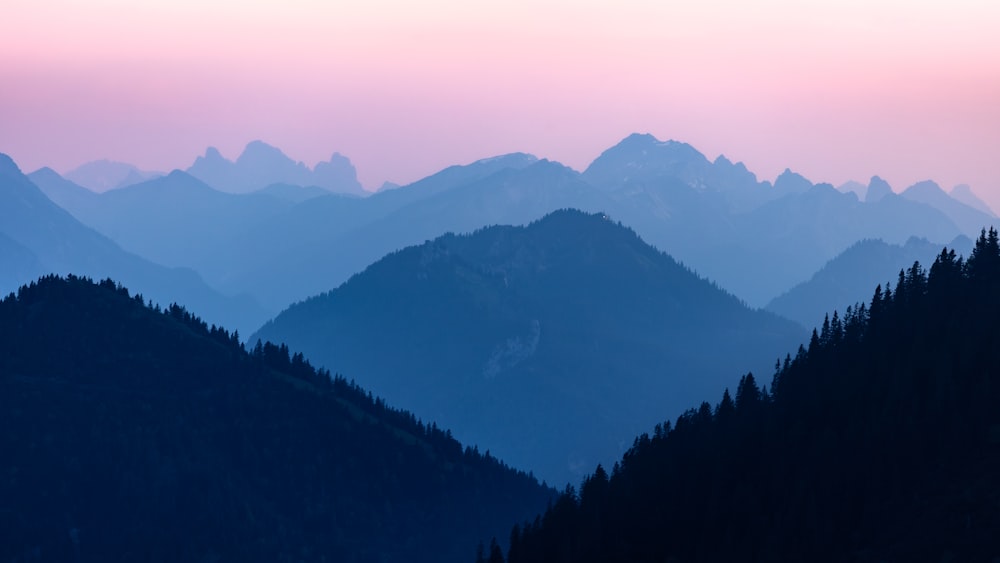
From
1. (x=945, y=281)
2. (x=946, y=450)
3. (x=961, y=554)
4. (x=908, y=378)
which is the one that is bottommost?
(x=961, y=554)

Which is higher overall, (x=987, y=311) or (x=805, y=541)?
(x=987, y=311)

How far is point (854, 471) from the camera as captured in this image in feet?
530

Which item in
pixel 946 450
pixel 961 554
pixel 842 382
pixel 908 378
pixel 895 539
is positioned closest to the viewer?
pixel 961 554

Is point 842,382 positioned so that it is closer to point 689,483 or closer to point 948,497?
point 689,483

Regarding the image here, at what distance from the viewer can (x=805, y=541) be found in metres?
153

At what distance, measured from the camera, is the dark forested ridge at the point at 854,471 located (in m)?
148

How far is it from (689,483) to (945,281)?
40.4 m

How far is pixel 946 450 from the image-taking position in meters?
158

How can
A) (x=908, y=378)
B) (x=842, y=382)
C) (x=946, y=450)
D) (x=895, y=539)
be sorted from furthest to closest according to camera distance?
(x=842, y=382)
(x=908, y=378)
(x=946, y=450)
(x=895, y=539)

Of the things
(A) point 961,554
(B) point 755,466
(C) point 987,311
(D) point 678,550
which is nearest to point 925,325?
(C) point 987,311

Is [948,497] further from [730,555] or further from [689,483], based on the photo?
[689,483]

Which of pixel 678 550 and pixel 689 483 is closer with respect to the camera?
pixel 678 550

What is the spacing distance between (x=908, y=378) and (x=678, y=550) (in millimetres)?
30771

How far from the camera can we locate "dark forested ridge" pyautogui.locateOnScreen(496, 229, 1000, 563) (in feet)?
486
